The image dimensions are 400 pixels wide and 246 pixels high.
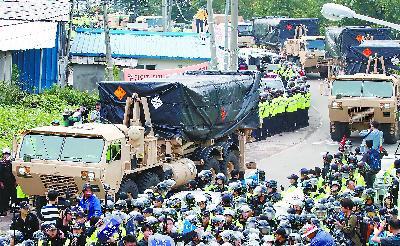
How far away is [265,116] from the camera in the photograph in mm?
34281

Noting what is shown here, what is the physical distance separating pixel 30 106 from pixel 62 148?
1243cm

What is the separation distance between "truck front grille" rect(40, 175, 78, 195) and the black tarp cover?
3.32 m

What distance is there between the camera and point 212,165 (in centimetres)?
Result: 2495

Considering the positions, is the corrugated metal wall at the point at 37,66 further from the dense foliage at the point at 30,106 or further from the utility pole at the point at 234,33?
the utility pole at the point at 234,33

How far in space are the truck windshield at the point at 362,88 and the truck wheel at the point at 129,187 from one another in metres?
12.7

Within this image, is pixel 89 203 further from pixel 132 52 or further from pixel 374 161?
pixel 132 52

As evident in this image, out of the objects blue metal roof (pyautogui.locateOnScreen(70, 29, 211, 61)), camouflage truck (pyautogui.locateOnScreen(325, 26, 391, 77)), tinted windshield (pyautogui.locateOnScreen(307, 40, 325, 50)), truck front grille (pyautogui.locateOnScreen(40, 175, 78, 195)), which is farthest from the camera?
tinted windshield (pyautogui.locateOnScreen(307, 40, 325, 50))

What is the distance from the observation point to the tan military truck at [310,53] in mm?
55750

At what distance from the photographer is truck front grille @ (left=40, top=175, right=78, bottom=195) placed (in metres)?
20.3

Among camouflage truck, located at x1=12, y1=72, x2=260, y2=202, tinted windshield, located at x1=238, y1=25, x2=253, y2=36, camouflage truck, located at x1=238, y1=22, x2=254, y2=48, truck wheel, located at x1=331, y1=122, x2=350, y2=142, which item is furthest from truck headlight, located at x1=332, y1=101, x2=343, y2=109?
tinted windshield, located at x1=238, y1=25, x2=253, y2=36

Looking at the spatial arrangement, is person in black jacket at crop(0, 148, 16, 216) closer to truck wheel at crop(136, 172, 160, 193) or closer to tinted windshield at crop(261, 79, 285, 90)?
truck wheel at crop(136, 172, 160, 193)

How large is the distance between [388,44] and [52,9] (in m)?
12.8

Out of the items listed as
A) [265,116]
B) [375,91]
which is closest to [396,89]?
[375,91]

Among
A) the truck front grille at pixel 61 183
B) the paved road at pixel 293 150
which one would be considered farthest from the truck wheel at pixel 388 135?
the truck front grille at pixel 61 183
